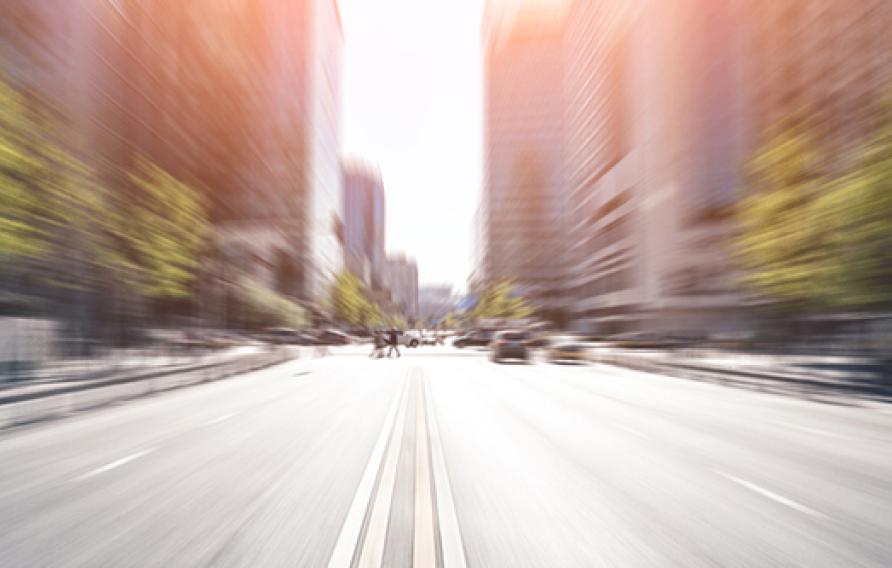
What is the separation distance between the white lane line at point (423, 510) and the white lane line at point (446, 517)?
62 millimetres

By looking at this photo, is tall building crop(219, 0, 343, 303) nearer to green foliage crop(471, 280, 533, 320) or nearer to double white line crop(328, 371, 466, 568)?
green foliage crop(471, 280, 533, 320)

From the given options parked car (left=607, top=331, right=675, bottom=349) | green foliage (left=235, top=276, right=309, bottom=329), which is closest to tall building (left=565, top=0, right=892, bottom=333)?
parked car (left=607, top=331, right=675, bottom=349)

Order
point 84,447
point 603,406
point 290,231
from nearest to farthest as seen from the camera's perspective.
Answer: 1. point 84,447
2. point 603,406
3. point 290,231

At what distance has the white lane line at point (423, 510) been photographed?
3.29m

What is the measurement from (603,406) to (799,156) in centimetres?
1900

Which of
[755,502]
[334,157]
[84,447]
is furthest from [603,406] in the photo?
[334,157]

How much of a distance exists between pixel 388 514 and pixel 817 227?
64.9 ft

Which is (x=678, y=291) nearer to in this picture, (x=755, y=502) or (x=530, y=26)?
(x=755, y=502)

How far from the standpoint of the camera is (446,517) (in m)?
3.99

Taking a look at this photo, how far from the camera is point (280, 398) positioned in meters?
11.6

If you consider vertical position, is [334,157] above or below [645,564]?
above

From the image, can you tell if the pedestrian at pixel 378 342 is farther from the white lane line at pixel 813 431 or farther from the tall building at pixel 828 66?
the tall building at pixel 828 66

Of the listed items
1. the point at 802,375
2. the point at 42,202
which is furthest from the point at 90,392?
the point at 802,375

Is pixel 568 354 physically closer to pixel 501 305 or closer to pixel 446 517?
pixel 446 517
